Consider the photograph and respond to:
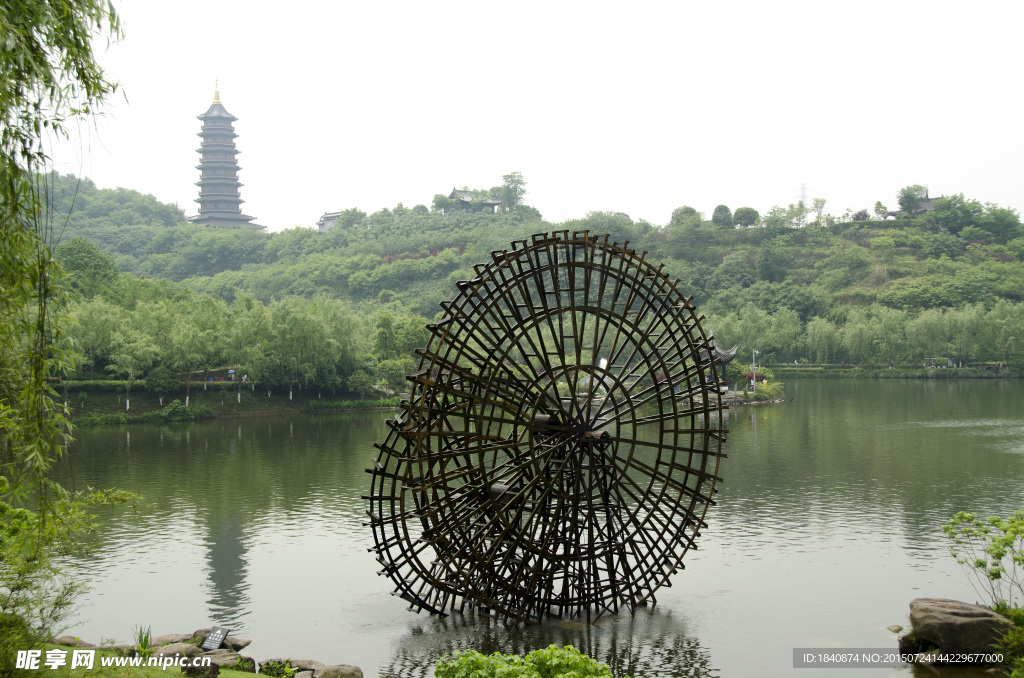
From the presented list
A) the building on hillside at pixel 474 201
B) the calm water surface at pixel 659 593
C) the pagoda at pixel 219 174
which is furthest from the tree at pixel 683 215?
the calm water surface at pixel 659 593

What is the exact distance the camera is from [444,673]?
9.72 meters

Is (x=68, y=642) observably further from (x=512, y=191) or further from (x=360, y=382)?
(x=512, y=191)

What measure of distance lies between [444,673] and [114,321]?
156ft

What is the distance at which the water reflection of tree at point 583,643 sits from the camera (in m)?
13.4

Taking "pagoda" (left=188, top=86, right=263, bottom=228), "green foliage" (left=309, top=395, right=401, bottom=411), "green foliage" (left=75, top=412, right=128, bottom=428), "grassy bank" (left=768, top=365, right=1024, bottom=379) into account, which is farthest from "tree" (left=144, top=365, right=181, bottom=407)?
"pagoda" (left=188, top=86, right=263, bottom=228)

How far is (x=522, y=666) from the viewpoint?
9523mm

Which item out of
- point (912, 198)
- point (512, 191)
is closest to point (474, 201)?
point (512, 191)

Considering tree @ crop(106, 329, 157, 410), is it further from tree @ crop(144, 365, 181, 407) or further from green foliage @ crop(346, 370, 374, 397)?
green foliage @ crop(346, 370, 374, 397)

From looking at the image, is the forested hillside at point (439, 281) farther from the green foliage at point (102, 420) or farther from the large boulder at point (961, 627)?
the large boulder at point (961, 627)

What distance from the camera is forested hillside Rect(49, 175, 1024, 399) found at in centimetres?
5409

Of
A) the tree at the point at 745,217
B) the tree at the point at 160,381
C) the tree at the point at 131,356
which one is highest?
the tree at the point at 745,217

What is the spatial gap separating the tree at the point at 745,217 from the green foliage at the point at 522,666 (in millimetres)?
127025

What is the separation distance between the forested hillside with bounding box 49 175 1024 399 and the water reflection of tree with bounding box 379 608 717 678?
3889 cm

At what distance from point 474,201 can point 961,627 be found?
12687 cm
